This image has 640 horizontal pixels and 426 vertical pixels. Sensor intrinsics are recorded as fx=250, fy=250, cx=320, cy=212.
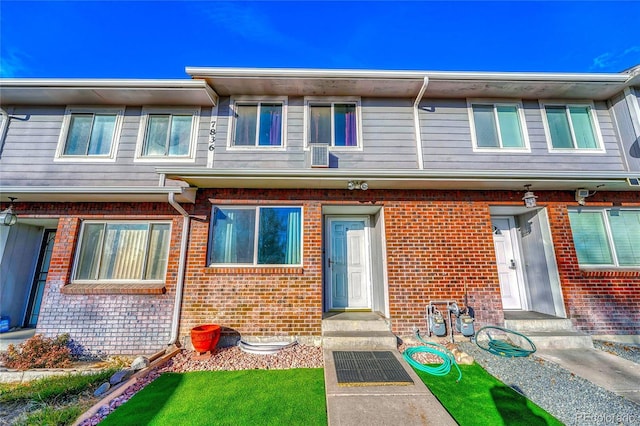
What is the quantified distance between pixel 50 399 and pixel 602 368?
7.81m

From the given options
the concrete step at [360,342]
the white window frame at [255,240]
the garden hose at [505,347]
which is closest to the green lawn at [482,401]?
the concrete step at [360,342]

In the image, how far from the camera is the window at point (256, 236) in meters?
5.11

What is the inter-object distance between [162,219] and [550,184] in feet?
26.2

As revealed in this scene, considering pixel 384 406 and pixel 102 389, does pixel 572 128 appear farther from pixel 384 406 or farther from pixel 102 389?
pixel 102 389

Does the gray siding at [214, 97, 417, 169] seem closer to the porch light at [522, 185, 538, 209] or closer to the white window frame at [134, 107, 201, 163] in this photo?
the white window frame at [134, 107, 201, 163]

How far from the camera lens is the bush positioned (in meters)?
4.12

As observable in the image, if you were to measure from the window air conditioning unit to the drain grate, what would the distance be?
3538 millimetres

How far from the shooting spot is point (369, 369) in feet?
11.7

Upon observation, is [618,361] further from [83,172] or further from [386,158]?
[83,172]

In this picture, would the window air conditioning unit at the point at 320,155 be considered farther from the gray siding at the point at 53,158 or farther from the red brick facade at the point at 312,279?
the gray siding at the point at 53,158

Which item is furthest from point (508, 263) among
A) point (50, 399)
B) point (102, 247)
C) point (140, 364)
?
point (102, 247)

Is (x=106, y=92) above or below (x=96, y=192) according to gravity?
above

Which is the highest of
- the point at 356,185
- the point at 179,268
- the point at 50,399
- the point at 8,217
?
the point at 356,185

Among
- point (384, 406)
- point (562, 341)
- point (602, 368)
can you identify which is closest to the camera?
point (384, 406)
